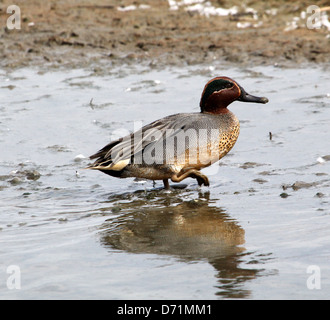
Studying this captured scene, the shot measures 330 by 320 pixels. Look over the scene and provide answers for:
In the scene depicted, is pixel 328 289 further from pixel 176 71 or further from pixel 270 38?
pixel 270 38

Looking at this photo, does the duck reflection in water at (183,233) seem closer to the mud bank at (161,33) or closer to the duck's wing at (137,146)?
the duck's wing at (137,146)

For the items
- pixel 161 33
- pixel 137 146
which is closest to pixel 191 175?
pixel 137 146

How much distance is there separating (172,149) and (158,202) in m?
0.45

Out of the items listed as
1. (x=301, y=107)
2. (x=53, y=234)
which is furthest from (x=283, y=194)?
(x=301, y=107)

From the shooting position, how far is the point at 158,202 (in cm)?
625

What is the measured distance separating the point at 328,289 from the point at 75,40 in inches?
340

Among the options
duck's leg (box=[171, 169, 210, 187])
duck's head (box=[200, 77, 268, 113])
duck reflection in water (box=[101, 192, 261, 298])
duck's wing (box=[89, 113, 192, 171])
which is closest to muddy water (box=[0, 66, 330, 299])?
duck reflection in water (box=[101, 192, 261, 298])

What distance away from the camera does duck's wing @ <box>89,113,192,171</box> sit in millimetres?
6336

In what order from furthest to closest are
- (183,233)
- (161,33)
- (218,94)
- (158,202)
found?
(161,33) → (218,94) → (158,202) → (183,233)

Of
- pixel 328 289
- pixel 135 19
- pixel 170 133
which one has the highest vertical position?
pixel 135 19

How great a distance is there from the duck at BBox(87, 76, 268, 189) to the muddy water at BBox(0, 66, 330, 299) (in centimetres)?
21

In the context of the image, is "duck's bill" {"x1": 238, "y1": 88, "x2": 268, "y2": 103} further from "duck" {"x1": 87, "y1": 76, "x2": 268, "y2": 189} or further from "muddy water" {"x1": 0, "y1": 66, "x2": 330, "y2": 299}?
"muddy water" {"x1": 0, "y1": 66, "x2": 330, "y2": 299}

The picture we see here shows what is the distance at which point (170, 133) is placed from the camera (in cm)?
636

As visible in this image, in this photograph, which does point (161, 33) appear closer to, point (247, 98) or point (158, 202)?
point (247, 98)
